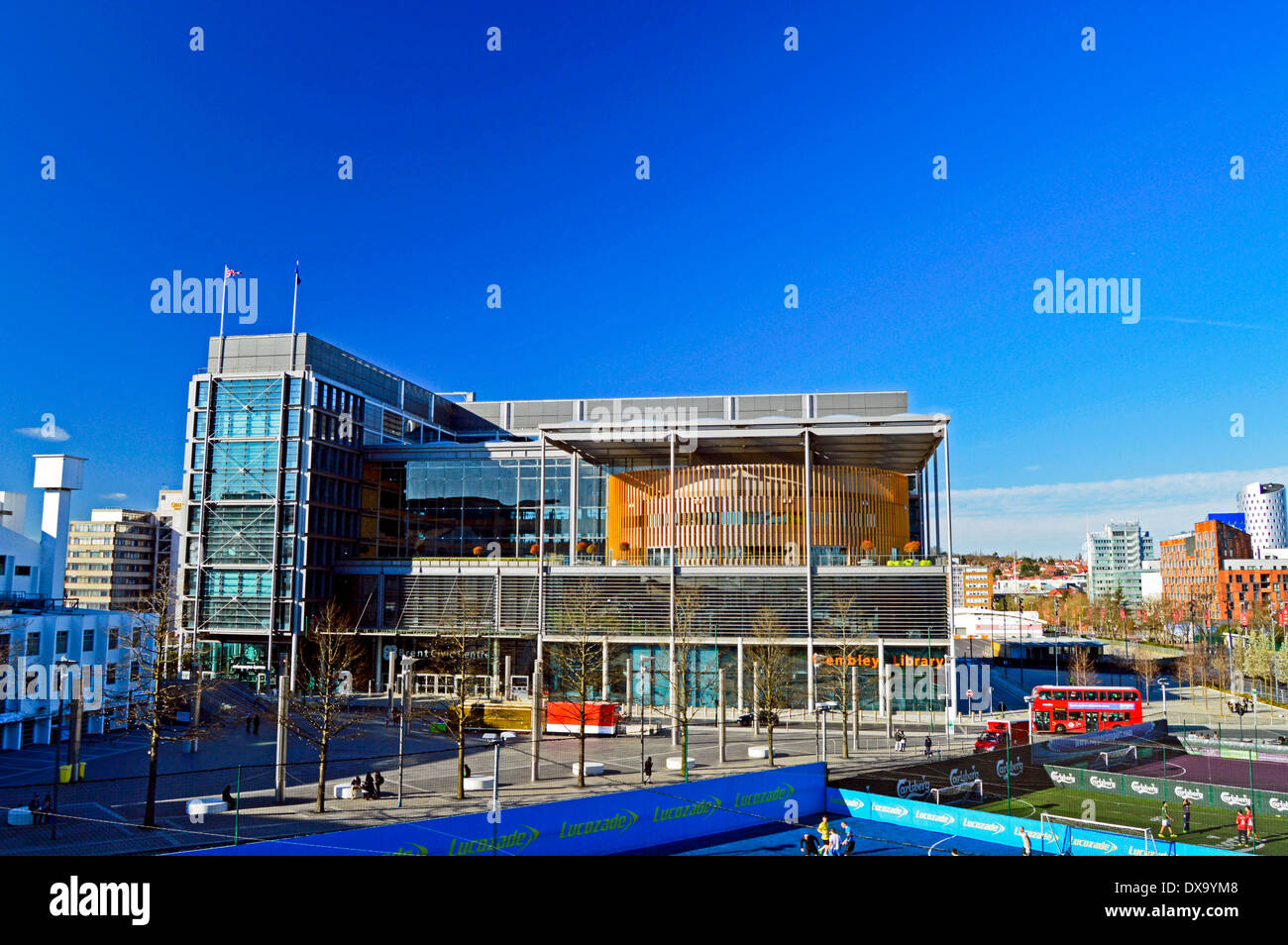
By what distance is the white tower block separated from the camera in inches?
2269

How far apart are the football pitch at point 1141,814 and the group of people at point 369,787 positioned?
2207cm

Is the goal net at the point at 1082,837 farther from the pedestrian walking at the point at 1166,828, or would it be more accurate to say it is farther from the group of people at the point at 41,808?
the group of people at the point at 41,808

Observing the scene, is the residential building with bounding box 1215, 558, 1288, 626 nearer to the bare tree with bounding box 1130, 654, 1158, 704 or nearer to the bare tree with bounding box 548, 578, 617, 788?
the bare tree with bounding box 1130, 654, 1158, 704

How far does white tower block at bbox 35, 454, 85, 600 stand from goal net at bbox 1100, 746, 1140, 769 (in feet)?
202

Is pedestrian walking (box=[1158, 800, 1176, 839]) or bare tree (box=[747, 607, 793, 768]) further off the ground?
bare tree (box=[747, 607, 793, 768])

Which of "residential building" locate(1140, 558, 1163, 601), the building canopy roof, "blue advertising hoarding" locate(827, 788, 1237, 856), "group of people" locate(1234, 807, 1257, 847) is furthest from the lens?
"residential building" locate(1140, 558, 1163, 601)

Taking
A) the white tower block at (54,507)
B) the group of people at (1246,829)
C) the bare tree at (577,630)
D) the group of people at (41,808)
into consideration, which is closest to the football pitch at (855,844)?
the group of people at (1246,829)

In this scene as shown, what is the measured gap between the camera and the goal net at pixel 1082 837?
2550 centimetres

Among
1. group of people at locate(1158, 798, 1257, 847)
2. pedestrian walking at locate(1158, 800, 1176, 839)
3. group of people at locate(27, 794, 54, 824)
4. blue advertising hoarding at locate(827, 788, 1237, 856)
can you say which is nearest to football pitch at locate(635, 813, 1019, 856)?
blue advertising hoarding at locate(827, 788, 1237, 856)
